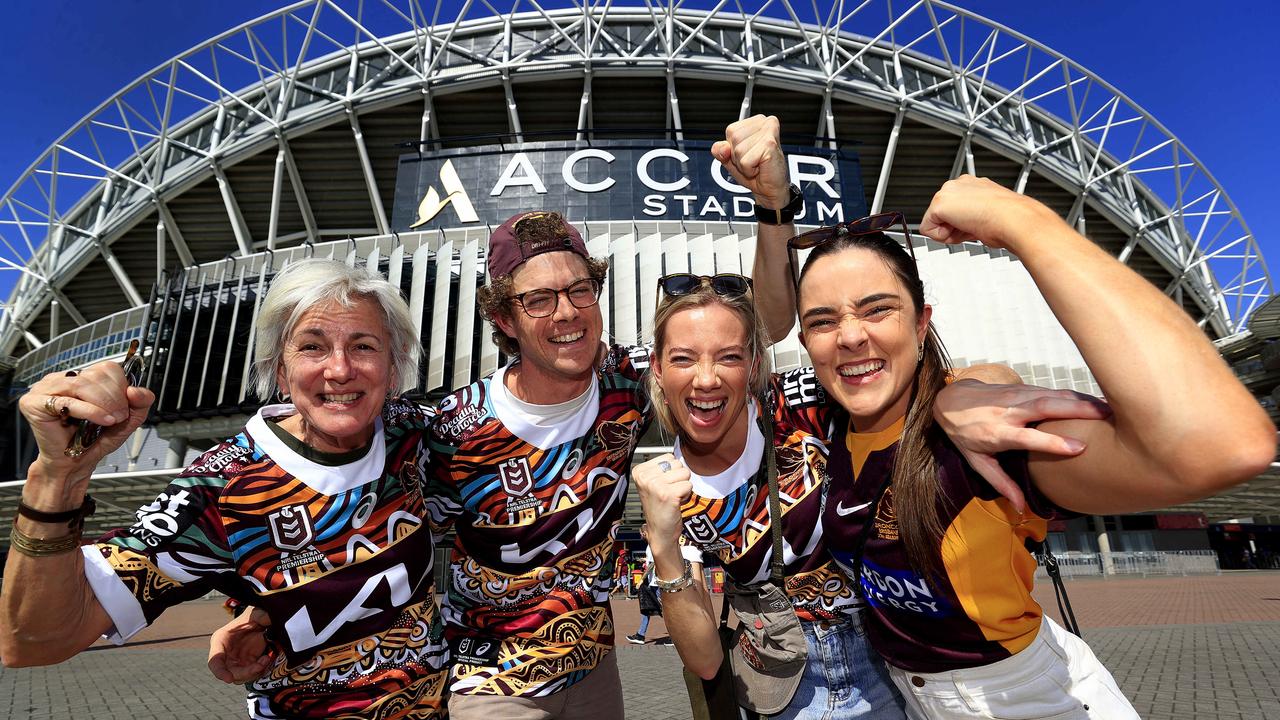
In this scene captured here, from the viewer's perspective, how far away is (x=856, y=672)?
7.39 feet

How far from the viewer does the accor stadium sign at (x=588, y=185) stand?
1189 inches

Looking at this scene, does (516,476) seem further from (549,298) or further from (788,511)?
(788,511)

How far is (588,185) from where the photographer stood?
30406 mm

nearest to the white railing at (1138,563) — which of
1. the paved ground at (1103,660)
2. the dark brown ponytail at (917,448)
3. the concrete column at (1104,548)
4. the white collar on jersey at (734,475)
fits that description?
the concrete column at (1104,548)

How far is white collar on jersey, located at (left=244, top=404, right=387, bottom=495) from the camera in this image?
2.27 meters

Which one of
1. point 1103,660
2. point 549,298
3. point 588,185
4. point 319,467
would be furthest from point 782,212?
point 588,185

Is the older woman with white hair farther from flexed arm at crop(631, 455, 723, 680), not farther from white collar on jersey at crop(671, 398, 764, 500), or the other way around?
white collar on jersey at crop(671, 398, 764, 500)

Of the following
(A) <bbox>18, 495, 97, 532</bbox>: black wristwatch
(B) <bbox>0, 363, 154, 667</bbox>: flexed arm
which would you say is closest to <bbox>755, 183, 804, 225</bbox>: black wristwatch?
(B) <bbox>0, 363, 154, 667</bbox>: flexed arm

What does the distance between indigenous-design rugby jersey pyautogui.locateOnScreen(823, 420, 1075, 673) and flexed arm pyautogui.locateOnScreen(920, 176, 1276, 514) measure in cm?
22

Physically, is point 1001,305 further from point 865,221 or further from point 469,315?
point 865,221

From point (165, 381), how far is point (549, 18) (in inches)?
967

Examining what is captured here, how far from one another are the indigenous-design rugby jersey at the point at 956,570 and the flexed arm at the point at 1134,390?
222 millimetres

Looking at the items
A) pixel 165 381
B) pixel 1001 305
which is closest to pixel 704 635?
pixel 1001 305

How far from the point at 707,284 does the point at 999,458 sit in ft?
4.19
